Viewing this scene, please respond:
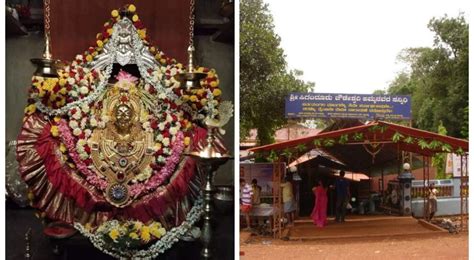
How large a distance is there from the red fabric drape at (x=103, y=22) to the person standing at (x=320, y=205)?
126 centimetres

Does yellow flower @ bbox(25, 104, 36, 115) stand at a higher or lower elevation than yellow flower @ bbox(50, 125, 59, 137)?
higher

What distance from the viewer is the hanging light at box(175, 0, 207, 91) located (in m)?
2.52

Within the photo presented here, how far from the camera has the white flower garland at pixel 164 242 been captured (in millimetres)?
2678

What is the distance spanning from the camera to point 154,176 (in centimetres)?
272

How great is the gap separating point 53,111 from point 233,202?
1.10 m

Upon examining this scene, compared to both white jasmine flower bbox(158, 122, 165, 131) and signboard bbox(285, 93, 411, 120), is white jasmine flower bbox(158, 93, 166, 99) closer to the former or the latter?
white jasmine flower bbox(158, 122, 165, 131)

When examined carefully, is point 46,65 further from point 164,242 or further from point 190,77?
point 164,242

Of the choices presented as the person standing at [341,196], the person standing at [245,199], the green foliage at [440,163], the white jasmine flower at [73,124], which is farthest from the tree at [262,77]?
the green foliage at [440,163]

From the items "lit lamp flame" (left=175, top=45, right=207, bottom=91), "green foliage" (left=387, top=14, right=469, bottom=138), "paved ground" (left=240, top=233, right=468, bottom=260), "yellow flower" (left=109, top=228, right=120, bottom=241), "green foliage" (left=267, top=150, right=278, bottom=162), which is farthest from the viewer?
"green foliage" (left=387, top=14, right=469, bottom=138)

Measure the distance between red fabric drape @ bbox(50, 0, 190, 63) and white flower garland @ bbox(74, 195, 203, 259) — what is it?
2.81 feet

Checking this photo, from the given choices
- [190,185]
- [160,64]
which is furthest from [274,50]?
[190,185]

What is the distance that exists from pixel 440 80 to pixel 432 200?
89 centimetres

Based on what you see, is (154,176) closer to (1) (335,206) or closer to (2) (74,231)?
(2) (74,231)

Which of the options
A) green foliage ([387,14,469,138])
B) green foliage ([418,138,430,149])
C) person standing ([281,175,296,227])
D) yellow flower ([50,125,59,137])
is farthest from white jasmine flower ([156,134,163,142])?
green foliage ([418,138,430,149])
